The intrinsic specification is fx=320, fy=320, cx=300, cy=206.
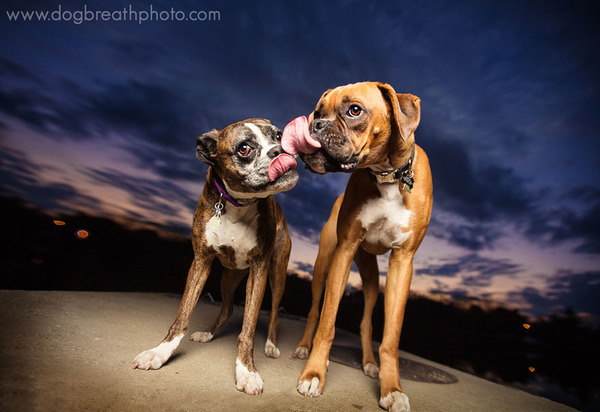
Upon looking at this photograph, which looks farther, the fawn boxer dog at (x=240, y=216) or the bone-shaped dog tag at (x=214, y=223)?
the bone-shaped dog tag at (x=214, y=223)

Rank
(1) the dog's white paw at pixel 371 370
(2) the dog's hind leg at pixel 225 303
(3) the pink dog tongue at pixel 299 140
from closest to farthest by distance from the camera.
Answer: (3) the pink dog tongue at pixel 299 140, (1) the dog's white paw at pixel 371 370, (2) the dog's hind leg at pixel 225 303

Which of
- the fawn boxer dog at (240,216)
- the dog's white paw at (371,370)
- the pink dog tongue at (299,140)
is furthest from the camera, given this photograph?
the dog's white paw at (371,370)

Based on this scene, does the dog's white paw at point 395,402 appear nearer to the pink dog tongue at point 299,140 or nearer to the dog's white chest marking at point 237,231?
the dog's white chest marking at point 237,231

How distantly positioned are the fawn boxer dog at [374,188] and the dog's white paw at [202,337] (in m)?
1.30

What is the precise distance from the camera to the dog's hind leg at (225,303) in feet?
11.1

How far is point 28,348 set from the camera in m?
2.18

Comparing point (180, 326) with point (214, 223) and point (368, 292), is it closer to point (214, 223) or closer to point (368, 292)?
point (214, 223)

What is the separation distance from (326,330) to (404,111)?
1.89m

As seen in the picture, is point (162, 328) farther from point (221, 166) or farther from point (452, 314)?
point (452, 314)

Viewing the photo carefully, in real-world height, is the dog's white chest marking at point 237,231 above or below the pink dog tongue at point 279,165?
below

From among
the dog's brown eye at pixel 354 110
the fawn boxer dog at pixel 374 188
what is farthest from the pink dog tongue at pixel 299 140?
the dog's brown eye at pixel 354 110

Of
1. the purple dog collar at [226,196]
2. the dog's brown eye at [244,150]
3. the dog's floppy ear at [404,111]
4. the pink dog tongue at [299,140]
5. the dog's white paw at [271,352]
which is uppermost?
the dog's floppy ear at [404,111]

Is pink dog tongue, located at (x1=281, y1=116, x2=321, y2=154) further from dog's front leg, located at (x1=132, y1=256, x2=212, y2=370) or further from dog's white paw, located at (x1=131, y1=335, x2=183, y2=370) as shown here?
dog's white paw, located at (x1=131, y1=335, x2=183, y2=370)

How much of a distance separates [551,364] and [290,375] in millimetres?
4627
